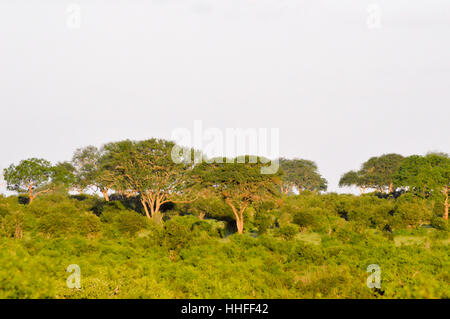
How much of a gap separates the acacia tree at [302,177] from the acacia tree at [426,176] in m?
52.3

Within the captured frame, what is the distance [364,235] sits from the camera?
31.8 meters

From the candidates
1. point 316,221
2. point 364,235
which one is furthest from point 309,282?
point 316,221

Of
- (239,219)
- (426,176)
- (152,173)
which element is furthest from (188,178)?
(426,176)

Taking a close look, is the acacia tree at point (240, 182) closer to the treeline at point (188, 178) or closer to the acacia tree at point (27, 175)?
the treeline at point (188, 178)

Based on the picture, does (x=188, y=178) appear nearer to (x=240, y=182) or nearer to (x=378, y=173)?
(x=240, y=182)

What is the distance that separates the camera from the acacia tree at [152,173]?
154 ft

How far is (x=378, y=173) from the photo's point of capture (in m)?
93.2

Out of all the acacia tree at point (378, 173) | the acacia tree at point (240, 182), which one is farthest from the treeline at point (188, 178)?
the acacia tree at point (378, 173)

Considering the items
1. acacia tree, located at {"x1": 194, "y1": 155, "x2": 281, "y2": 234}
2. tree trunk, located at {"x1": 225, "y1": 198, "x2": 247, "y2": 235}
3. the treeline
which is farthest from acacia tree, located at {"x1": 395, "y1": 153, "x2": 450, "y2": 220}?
tree trunk, located at {"x1": 225, "y1": 198, "x2": 247, "y2": 235}

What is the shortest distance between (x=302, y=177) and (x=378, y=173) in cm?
2214

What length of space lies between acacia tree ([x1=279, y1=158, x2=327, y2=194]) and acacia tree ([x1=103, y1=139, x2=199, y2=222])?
6341cm
